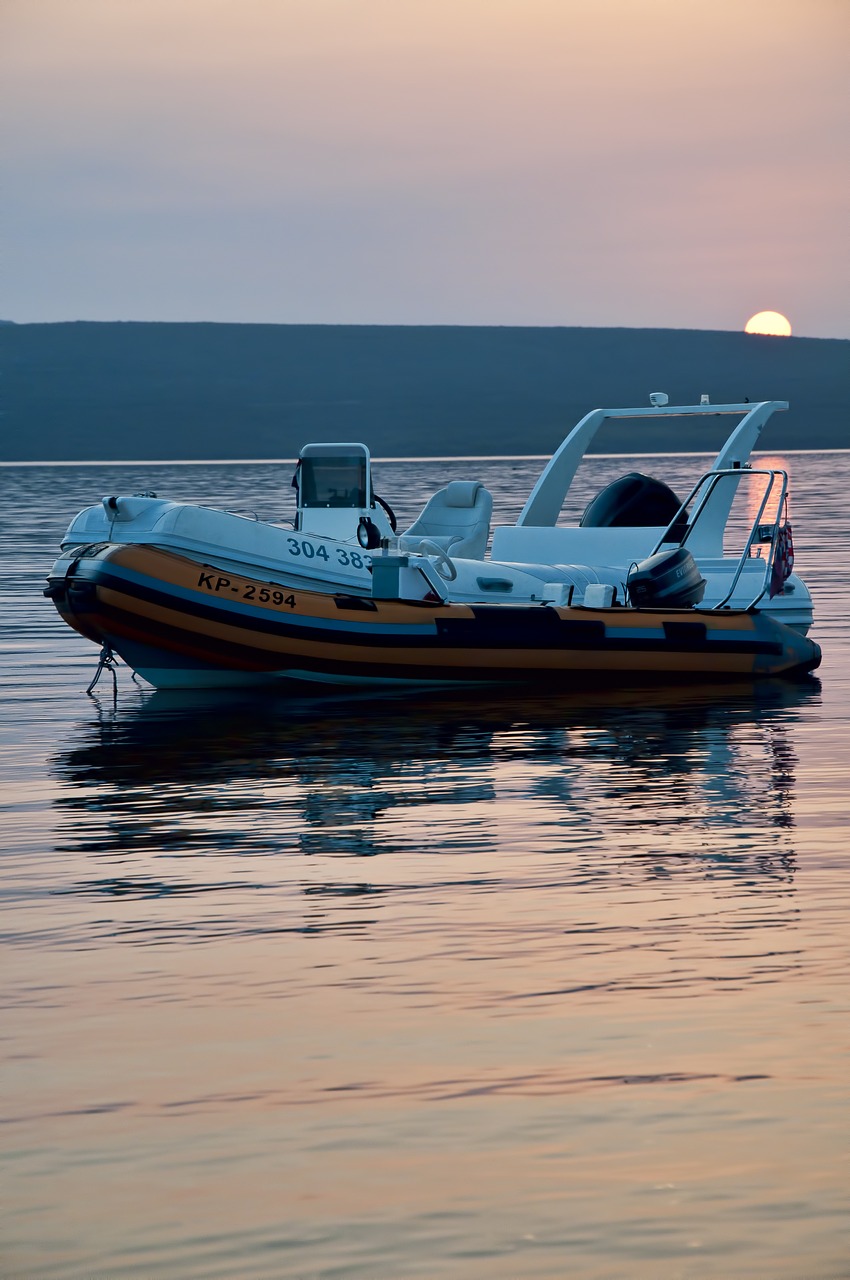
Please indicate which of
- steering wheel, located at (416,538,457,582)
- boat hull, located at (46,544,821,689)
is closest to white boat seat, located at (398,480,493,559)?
steering wheel, located at (416,538,457,582)

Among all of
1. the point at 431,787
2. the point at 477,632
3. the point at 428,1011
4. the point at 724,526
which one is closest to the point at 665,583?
the point at 724,526

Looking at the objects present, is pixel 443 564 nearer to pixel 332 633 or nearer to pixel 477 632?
pixel 477 632

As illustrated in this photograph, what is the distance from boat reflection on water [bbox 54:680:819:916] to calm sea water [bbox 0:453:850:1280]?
0.12 feet

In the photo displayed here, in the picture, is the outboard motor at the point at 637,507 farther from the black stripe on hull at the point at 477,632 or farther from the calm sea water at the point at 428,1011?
the calm sea water at the point at 428,1011

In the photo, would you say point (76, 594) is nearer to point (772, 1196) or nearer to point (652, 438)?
point (772, 1196)

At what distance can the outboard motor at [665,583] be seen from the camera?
1477cm

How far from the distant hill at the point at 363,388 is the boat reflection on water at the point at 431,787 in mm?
90040

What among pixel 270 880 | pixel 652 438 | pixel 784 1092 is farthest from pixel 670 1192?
pixel 652 438

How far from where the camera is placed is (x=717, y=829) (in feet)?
29.2

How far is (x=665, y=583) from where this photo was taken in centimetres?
1479

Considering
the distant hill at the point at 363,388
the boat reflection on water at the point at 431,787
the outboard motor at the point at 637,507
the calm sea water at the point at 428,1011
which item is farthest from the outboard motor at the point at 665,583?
the distant hill at the point at 363,388

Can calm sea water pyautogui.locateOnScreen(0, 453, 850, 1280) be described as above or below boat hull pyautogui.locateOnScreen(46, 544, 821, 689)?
below

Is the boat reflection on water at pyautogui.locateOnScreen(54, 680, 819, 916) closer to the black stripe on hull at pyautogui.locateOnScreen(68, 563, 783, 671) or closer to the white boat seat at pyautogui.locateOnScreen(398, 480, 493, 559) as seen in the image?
the black stripe on hull at pyautogui.locateOnScreen(68, 563, 783, 671)

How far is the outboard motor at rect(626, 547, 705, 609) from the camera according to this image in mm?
14773
